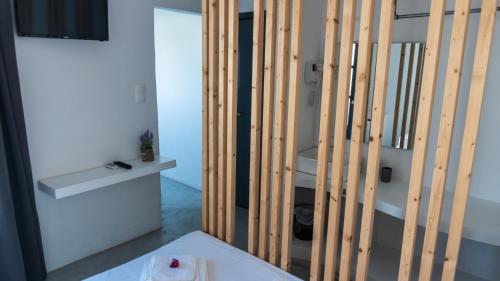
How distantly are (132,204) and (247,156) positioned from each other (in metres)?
1.28

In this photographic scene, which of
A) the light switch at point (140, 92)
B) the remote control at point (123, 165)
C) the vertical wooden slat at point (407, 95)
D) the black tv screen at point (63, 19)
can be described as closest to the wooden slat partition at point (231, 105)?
the remote control at point (123, 165)

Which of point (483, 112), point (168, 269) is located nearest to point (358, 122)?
point (168, 269)

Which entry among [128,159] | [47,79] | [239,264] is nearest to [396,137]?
[239,264]

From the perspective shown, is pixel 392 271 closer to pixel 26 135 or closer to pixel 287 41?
pixel 287 41

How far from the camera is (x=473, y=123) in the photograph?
144 centimetres

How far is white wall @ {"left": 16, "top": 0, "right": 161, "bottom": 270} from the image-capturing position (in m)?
2.58

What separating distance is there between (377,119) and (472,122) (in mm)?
365

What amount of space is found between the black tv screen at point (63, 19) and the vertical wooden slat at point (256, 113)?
4.34ft

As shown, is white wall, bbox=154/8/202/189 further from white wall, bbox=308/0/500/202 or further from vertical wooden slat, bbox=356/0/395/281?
vertical wooden slat, bbox=356/0/395/281

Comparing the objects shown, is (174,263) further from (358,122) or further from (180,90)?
(180,90)

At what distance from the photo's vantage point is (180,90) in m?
4.57

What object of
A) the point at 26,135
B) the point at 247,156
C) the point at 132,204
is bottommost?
the point at 132,204

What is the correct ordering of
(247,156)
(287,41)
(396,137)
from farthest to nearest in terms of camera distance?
(247,156)
(396,137)
(287,41)

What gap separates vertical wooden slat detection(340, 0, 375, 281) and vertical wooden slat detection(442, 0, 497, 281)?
416mm
